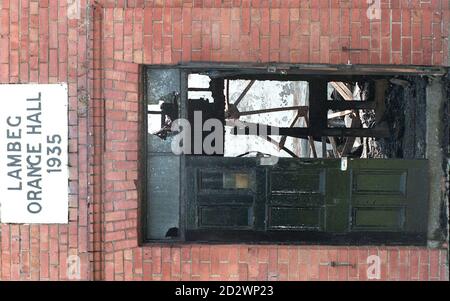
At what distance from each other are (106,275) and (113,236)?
374 mm

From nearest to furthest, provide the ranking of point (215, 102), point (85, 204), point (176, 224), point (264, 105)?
point (85, 204)
point (176, 224)
point (215, 102)
point (264, 105)

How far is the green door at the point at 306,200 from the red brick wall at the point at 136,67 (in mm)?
260

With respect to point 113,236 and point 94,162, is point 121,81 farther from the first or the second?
point 113,236

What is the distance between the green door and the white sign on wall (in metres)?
1.24

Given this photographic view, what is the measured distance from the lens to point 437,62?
17.3 ft

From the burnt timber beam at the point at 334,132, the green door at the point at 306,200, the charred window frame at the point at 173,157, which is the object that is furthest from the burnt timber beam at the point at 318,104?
the green door at the point at 306,200

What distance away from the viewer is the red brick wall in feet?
16.9

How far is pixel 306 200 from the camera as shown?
217 inches

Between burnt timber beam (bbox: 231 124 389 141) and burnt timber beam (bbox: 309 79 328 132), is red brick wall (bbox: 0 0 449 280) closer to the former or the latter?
burnt timber beam (bbox: 309 79 328 132)

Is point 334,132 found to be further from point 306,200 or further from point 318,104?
point 306,200

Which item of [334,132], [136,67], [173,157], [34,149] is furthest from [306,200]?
[34,149]

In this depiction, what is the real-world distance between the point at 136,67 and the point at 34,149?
121 centimetres

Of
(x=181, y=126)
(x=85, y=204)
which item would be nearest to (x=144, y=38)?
(x=181, y=126)

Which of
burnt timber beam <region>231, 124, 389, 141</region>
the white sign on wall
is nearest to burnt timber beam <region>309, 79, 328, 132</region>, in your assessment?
burnt timber beam <region>231, 124, 389, 141</region>
